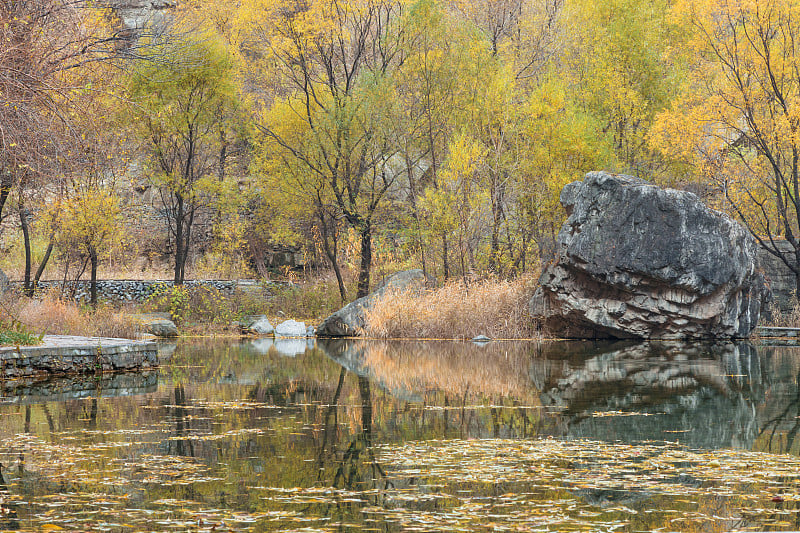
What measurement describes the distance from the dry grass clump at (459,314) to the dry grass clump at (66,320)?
22.2 ft

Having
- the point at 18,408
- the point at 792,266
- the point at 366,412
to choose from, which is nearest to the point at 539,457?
the point at 366,412

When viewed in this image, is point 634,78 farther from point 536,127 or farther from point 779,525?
point 779,525

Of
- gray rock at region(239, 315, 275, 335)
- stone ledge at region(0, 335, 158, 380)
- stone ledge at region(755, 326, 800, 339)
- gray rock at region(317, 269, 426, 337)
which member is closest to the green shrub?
stone ledge at region(0, 335, 158, 380)

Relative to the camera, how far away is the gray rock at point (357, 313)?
971 inches

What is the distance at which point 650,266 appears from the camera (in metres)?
20.9

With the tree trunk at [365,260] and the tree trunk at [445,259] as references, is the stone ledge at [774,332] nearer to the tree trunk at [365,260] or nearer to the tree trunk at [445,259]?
the tree trunk at [445,259]

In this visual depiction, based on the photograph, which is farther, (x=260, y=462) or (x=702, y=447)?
(x=702, y=447)

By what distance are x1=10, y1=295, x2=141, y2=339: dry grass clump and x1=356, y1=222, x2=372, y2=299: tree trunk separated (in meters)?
9.35

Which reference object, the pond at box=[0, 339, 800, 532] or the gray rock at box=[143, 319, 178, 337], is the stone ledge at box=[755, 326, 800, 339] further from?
the gray rock at box=[143, 319, 178, 337]

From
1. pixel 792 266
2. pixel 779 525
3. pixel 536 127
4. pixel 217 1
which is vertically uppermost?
pixel 217 1

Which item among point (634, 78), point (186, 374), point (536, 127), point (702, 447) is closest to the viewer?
point (702, 447)

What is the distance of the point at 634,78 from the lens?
28109 millimetres

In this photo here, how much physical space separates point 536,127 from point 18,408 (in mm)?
18816

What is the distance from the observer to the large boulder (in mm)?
21000
